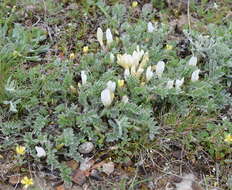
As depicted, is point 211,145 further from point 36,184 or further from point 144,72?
point 36,184

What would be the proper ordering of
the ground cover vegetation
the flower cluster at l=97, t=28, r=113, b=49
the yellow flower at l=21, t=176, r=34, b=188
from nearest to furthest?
the yellow flower at l=21, t=176, r=34, b=188, the ground cover vegetation, the flower cluster at l=97, t=28, r=113, b=49

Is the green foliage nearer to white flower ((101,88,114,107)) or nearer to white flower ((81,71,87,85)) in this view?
white flower ((81,71,87,85))

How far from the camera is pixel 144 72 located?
11.9 ft

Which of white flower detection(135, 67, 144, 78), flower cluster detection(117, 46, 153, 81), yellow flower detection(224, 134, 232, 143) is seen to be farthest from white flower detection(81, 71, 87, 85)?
yellow flower detection(224, 134, 232, 143)

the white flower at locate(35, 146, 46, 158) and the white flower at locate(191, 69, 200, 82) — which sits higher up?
the white flower at locate(191, 69, 200, 82)

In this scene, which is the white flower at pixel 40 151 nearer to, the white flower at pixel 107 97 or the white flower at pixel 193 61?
the white flower at pixel 107 97

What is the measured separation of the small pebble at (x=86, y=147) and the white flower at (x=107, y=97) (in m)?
0.38

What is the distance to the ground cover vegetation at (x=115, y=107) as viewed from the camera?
3131 mm

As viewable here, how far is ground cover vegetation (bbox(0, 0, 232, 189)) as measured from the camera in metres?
3.13

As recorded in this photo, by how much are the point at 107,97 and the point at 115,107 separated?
129 millimetres

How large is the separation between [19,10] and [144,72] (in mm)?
1838

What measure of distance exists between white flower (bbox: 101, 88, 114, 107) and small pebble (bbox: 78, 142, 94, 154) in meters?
0.38

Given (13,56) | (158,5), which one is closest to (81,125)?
(13,56)

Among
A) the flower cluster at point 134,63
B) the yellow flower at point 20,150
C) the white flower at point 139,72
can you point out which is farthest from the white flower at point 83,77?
the yellow flower at point 20,150
